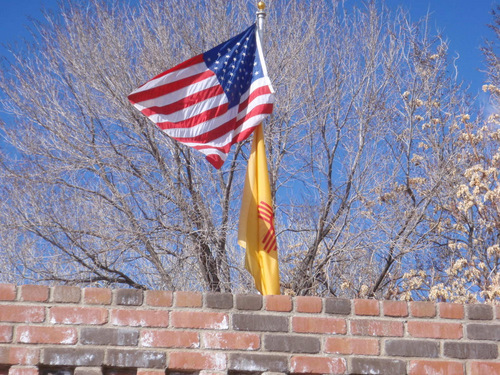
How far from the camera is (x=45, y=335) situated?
3.79m

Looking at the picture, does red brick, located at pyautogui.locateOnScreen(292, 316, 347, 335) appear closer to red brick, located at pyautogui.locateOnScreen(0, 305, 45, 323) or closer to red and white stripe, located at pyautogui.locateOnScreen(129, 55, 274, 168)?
red brick, located at pyautogui.locateOnScreen(0, 305, 45, 323)

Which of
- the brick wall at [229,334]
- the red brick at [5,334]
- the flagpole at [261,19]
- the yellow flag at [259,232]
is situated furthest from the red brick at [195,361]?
the flagpole at [261,19]

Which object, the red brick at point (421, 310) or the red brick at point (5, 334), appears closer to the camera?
the red brick at point (5, 334)

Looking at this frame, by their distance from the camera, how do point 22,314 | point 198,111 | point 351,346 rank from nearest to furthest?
point 22,314, point 351,346, point 198,111

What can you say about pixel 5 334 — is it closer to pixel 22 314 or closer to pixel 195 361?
pixel 22 314

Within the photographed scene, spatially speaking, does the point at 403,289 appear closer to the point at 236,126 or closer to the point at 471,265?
the point at 471,265

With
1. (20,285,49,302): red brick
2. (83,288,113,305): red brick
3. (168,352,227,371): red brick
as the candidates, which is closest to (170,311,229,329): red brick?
(168,352,227,371): red brick

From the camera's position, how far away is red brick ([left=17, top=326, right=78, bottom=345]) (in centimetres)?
378

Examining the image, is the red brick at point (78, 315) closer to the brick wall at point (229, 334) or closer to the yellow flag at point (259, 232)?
the brick wall at point (229, 334)

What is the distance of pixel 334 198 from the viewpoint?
43.8 ft

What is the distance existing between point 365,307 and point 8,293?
5.93ft

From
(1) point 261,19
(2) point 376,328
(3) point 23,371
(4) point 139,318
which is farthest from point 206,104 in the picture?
(3) point 23,371

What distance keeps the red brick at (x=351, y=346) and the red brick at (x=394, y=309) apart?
179mm

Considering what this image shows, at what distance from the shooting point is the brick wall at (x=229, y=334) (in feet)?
12.4
